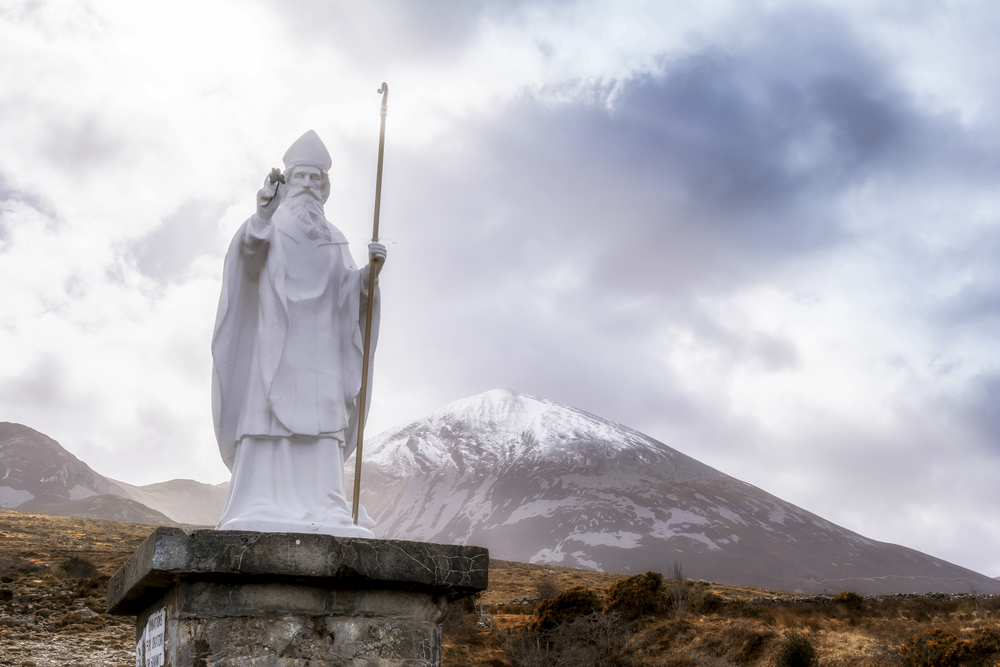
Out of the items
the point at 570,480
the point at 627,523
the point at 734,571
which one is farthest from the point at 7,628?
the point at 570,480

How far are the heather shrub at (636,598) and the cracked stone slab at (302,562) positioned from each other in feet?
82.6

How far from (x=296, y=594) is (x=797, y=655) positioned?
19387 mm

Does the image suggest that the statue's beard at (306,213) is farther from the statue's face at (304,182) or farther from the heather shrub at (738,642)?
the heather shrub at (738,642)

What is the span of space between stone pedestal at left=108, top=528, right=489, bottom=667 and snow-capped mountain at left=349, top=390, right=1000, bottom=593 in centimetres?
8660

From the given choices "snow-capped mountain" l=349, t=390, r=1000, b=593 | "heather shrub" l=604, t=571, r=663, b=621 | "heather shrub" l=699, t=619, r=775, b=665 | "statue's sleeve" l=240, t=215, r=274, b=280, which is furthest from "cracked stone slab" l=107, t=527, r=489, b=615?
"snow-capped mountain" l=349, t=390, r=1000, b=593

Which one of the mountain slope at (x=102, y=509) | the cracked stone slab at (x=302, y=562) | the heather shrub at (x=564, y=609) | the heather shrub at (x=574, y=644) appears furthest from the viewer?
the mountain slope at (x=102, y=509)

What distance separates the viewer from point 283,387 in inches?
202

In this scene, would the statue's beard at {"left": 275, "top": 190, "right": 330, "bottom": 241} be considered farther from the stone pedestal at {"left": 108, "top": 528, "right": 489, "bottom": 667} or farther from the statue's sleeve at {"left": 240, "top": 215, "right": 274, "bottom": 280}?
the stone pedestal at {"left": 108, "top": 528, "right": 489, "bottom": 667}

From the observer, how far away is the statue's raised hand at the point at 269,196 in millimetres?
5301

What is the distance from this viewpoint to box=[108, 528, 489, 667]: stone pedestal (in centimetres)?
377

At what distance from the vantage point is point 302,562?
3.86 metres

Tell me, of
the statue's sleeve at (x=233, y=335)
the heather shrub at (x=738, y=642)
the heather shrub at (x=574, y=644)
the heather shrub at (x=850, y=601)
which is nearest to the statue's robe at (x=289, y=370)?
the statue's sleeve at (x=233, y=335)

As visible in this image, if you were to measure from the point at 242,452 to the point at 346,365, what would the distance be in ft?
3.06

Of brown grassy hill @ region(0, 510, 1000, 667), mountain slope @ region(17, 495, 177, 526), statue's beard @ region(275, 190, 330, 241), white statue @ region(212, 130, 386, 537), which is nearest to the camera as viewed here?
white statue @ region(212, 130, 386, 537)
